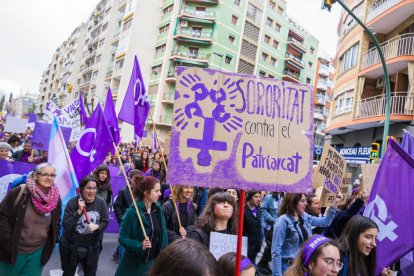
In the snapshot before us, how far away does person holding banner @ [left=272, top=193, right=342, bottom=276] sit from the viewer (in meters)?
3.72

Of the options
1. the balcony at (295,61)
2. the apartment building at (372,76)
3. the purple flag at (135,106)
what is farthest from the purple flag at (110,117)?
the balcony at (295,61)

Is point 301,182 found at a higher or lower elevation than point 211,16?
lower

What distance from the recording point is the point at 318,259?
8.77 ft

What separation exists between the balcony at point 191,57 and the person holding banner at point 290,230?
3574 centimetres

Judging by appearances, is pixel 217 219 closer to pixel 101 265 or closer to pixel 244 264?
pixel 244 264

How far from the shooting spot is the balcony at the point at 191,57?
39.2 m

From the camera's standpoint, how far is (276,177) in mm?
2648

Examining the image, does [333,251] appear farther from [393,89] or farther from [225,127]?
[393,89]

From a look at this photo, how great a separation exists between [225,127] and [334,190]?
2.83 meters

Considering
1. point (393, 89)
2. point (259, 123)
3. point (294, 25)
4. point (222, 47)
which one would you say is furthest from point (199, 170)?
point (294, 25)

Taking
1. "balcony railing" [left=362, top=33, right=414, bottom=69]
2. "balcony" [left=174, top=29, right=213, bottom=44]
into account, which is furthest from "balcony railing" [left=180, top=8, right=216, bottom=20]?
"balcony railing" [left=362, top=33, right=414, bottom=69]

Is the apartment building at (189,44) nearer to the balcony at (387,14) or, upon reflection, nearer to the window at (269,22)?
the window at (269,22)

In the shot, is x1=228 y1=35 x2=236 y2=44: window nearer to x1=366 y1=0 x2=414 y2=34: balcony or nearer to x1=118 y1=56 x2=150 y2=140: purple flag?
x1=366 y1=0 x2=414 y2=34: balcony

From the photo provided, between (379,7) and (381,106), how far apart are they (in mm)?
4998
